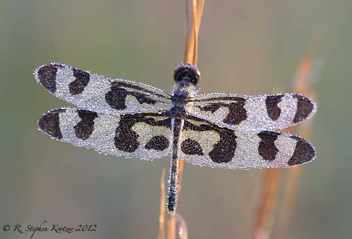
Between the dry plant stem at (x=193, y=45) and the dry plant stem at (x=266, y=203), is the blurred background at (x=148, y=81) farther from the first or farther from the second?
the dry plant stem at (x=193, y=45)

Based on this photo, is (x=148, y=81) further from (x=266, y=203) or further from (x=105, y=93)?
(x=266, y=203)

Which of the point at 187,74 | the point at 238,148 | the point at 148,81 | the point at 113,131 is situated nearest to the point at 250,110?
the point at 238,148

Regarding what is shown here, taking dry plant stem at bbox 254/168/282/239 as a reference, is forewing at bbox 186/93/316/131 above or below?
above

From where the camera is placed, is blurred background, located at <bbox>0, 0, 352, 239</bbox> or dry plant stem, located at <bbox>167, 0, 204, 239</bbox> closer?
dry plant stem, located at <bbox>167, 0, 204, 239</bbox>

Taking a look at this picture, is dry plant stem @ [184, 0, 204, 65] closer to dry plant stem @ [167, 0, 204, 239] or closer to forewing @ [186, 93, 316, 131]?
dry plant stem @ [167, 0, 204, 239]

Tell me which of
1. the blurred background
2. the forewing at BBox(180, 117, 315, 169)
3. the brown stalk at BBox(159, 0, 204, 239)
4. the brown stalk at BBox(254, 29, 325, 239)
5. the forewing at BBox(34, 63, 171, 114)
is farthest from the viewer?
the blurred background

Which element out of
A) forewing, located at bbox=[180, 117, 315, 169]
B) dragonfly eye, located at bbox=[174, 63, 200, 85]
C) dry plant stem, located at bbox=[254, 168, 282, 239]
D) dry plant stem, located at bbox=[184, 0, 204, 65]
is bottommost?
dry plant stem, located at bbox=[254, 168, 282, 239]

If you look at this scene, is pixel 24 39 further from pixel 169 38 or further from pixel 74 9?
pixel 169 38

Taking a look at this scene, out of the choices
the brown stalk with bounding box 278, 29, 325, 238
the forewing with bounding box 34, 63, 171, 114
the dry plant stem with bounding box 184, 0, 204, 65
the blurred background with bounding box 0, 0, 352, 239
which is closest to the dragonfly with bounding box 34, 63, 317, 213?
the forewing with bounding box 34, 63, 171, 114
